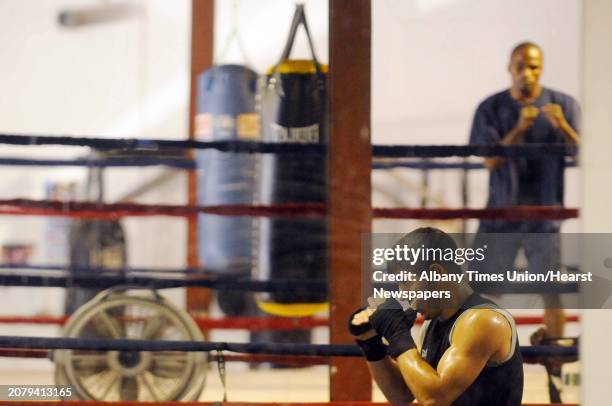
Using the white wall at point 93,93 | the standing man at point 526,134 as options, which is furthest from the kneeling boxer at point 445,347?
the white wall at point 93,93

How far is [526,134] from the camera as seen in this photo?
2.52 m

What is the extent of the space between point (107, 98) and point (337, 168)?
102 cm

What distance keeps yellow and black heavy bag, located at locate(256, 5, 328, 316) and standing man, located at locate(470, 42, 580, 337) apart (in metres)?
0.53

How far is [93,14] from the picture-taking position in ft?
9.66

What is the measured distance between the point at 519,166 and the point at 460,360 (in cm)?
106

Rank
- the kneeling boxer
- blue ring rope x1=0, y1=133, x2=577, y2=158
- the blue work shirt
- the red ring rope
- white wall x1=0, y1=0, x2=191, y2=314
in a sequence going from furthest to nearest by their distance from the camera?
the red ring rope, white wall x1=0, y1=0, x2=191, y2=314, the blue work shirt, blue ring rope x1=0, y1=133, x2=577, y2=158, the kneeling boxer

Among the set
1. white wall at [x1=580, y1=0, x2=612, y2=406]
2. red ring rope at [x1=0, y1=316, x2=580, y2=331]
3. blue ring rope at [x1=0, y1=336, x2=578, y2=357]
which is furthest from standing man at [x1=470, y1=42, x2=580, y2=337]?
red ring rope at [x1=0, y1=316, x2=580, y2=331]

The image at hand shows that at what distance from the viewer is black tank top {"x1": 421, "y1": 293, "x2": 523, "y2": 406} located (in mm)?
1723

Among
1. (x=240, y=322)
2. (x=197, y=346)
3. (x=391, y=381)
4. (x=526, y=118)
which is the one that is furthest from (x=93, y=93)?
(x=391, y=381)

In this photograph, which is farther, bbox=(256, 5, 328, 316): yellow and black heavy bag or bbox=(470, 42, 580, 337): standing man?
bbox=(256, 5, 328, 316): yellow and black heavy bag

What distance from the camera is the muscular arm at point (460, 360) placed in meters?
1.71

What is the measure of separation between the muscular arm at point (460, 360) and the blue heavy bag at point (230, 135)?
4.41 feet

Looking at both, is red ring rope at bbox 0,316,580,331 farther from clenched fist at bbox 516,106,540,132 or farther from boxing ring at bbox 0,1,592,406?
clenched fist at bbox 516,106,540,132

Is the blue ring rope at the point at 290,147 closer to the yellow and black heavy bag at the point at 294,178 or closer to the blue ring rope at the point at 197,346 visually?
the yellow and black heavy bag at the point at 294,178
